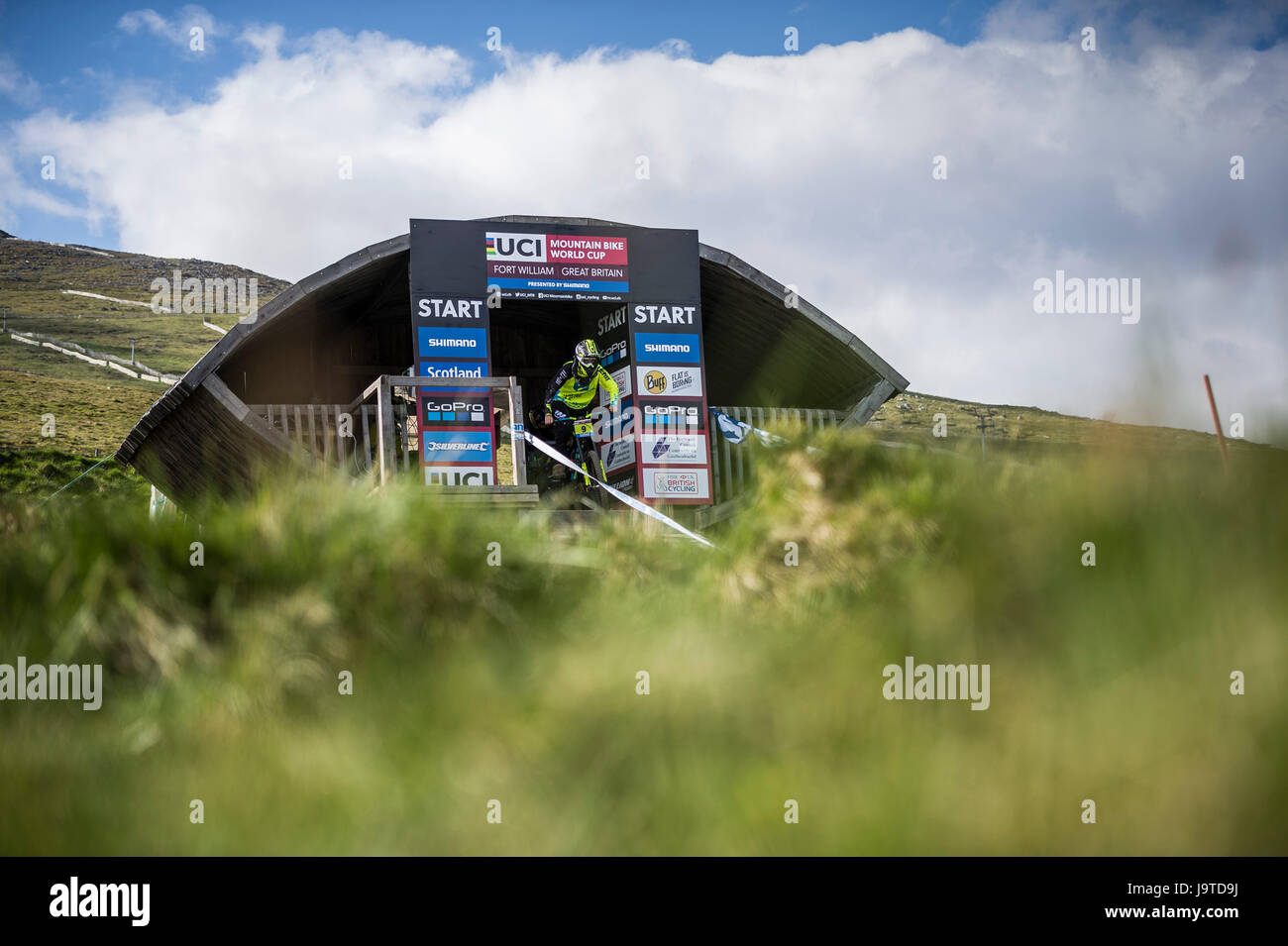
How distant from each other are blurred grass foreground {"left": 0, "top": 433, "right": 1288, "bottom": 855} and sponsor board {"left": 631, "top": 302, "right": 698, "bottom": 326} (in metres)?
10.0

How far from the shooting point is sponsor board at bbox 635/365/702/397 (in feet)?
53.4

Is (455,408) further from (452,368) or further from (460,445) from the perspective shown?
(452,368)

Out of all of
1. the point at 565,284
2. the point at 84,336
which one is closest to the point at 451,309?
the point at 565,284

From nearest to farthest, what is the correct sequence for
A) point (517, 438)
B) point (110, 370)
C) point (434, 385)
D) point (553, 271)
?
1. point (517, 438)
2. point (434, 385)
3. point (553, 271)
4. point (110, 370)

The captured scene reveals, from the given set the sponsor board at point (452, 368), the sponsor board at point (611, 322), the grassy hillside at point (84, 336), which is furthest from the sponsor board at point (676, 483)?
the grassy hillside at point (84, 336)

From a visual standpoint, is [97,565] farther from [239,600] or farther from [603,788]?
[603,788]

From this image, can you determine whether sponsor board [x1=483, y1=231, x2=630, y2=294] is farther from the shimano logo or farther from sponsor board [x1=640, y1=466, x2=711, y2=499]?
sponsor board [x1=640, y1=466, x2=711, y2=499]

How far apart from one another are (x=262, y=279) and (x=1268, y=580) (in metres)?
157

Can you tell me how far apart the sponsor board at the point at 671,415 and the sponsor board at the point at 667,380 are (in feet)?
0.42

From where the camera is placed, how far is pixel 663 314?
16.4 metres

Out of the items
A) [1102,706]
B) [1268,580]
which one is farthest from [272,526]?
[1268,580]

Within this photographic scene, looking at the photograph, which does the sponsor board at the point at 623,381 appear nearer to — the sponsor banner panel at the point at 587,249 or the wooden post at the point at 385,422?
the sponsor banner panel at the point at 587,249

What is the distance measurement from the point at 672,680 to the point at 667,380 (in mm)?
11220

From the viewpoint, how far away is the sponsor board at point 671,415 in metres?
16.2
